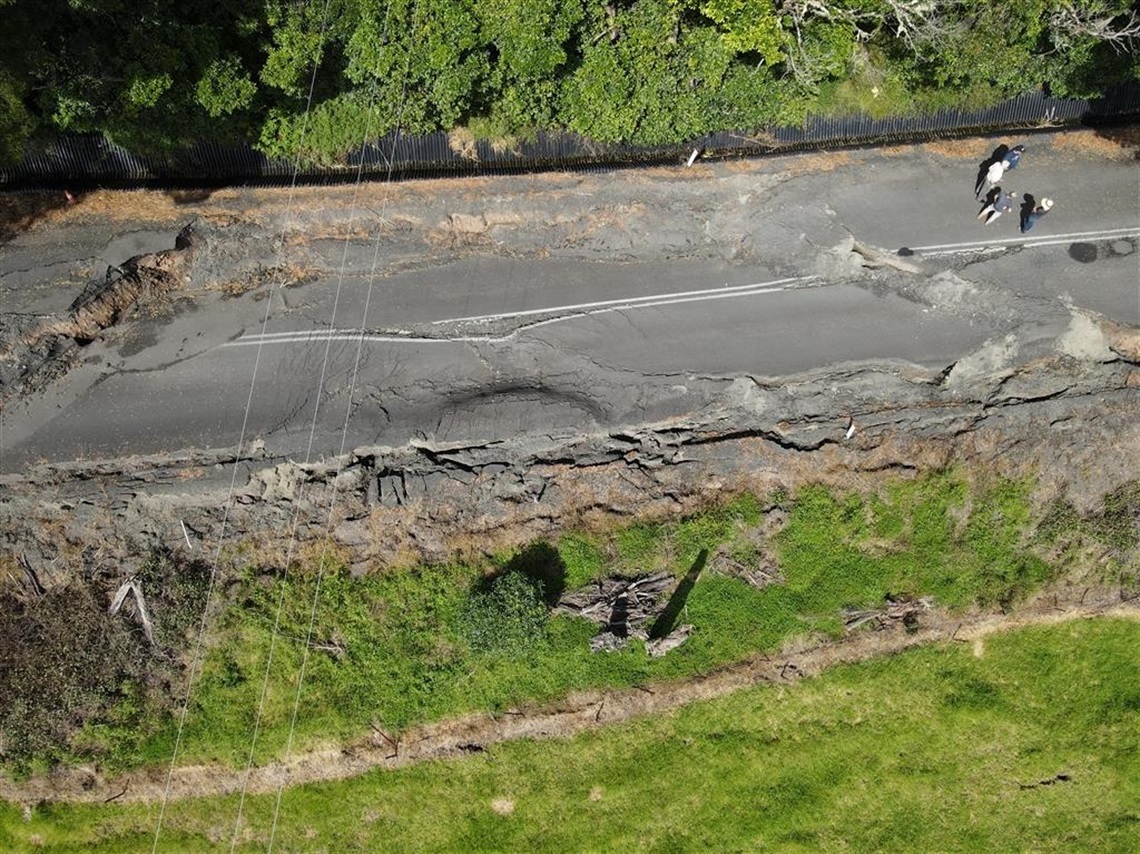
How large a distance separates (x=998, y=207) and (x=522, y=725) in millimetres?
15312

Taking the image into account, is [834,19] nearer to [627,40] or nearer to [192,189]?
[627,40]

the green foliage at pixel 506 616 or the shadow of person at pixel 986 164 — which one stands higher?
the shadow of person at pixel 986 164

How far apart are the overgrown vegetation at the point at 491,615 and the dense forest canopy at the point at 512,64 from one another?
8.72m

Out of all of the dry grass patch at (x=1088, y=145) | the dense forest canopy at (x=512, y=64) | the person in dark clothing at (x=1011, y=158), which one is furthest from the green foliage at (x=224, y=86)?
the dry grass patch at (x=1088, y=145)

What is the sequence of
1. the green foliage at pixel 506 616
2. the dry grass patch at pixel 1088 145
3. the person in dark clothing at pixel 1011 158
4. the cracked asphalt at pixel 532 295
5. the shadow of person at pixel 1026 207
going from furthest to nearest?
1. the dry grass patch at pixel 1088 145
2. the shadow of person at pixel 1026 207
3. the person in dark clothing at pixel 1011 158
4. the cracked asphalt at pixel 532 295
5. the green foliage at pixel 506 616

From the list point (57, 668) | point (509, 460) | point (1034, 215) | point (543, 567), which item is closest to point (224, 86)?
point (509, 460)

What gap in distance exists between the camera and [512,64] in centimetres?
1675

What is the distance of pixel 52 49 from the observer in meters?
15.6

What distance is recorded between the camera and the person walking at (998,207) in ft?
60.1

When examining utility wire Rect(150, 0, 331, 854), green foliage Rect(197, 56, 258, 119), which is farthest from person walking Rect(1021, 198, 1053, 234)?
green foliage Rect(197, 56, 258, 119)

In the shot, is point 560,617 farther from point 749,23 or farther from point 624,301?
point 749,23

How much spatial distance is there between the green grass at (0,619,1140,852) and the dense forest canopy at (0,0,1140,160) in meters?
12.4

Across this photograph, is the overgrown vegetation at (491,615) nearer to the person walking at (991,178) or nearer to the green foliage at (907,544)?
the green foliage at (907,544)

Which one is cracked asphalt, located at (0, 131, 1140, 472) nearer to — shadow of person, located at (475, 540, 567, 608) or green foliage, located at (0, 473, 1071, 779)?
shadow of person, located at (475, 540, 567, 608)
